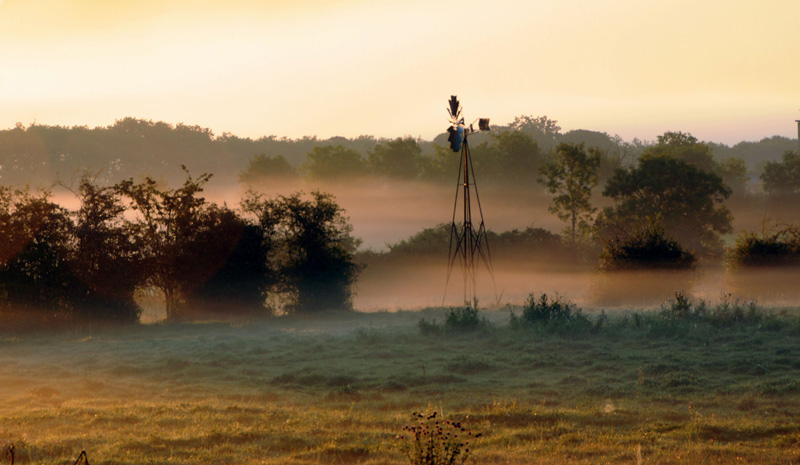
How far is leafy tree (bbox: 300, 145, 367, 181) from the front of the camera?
285 feet

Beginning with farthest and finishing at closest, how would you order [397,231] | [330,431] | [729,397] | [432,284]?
[397,231], [432,284], [729,397], [330,431]

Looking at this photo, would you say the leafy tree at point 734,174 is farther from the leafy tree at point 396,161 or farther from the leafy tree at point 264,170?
the leafy tree at point 264,170

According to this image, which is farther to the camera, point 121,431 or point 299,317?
point 299,317

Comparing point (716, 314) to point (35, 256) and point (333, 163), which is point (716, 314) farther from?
point (333, 163)

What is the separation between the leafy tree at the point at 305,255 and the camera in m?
35.4

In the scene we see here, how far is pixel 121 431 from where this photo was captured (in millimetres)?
12383

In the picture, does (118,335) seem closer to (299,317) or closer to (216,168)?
(299,317)

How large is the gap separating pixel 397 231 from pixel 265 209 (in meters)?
55.7

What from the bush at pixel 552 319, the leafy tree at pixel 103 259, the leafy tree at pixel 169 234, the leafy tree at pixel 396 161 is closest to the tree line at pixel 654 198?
the bush at pixel 552 319

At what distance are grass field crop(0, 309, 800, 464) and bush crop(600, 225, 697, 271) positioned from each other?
795 centimetres

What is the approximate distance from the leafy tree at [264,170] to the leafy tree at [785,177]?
2113 inches

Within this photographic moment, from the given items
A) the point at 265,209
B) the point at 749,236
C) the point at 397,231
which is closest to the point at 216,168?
the point at 397,231

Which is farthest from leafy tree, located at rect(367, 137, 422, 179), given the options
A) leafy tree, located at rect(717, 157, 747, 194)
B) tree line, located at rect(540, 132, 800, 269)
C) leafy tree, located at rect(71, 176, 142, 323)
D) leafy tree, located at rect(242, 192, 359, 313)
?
leafy tree, located at rect(71, 176, 142, 323)

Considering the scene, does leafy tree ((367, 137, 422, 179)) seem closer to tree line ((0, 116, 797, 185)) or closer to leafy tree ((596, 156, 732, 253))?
tree line ((0, 116, 797, 185))
